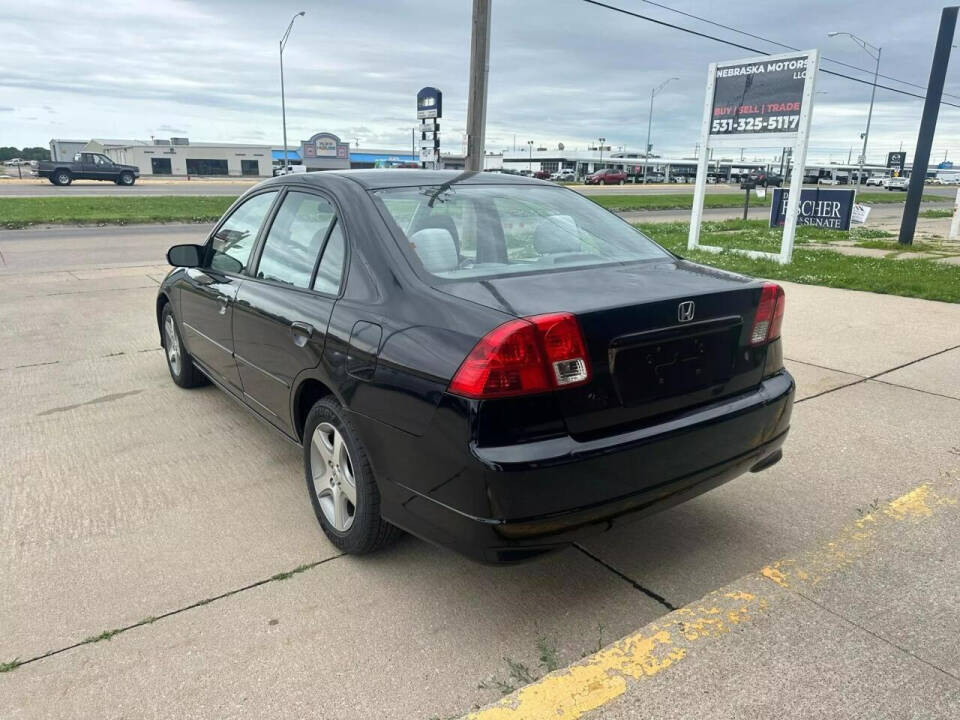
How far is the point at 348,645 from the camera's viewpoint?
253cm

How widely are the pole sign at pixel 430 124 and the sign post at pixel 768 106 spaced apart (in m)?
8.00

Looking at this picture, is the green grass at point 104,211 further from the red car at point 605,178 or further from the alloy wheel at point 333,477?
the red car at point 605,178

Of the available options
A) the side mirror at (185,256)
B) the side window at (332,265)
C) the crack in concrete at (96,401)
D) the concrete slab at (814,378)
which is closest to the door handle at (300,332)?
the side window at (332,265)

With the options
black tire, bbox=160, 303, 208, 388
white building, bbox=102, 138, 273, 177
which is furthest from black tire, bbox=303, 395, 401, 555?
white building, bbox=102, 138, 273, 177

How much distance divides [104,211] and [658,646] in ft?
73.8

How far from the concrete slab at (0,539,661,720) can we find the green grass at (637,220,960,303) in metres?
8.28

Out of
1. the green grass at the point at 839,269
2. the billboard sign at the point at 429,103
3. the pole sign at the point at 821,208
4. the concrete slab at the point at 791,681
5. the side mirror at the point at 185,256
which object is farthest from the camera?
the billboard sign at the point at 429,103

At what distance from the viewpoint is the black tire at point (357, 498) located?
110 inches

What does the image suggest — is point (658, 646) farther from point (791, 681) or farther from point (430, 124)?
point (430, 124)

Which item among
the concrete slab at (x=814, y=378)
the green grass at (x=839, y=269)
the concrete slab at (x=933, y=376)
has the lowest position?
the concrete slab at (x=814, y=378)

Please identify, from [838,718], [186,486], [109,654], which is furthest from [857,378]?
[109,654]

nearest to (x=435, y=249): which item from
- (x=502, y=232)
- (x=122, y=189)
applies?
(x=502, y=232)

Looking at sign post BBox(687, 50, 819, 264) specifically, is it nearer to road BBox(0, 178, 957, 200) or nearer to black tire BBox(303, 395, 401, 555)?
black tire BBox(303, 395, 401, 555)

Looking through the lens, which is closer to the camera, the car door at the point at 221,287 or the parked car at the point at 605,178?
the car door at the point at 221,287
